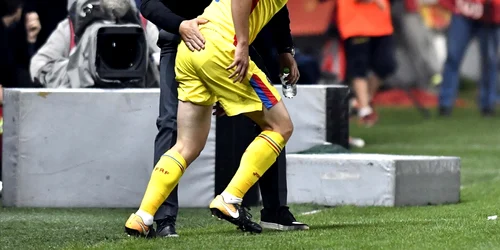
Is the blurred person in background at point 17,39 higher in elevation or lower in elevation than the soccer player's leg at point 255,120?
lower

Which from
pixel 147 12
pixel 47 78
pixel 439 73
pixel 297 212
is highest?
pixel 147 12

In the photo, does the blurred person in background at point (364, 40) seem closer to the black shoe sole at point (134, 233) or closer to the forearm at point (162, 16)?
the forearm at point (162, 16)

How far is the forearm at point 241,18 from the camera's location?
6332 millimetres

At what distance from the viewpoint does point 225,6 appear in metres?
6.51

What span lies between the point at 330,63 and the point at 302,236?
1055cm

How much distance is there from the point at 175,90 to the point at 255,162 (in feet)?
2.01

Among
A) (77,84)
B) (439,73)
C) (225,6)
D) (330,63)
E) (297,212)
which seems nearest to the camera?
(225,6)

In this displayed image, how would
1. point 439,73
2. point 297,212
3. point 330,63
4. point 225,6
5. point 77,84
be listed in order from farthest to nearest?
point 439,73 < point 330,63 < point 77,84 < point 297,212 < point 225,6

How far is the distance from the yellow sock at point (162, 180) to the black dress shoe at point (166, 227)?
0.67 feet

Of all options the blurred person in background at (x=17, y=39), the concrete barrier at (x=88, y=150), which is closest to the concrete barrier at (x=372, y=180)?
the concrete barrier at (x=88, y=150)

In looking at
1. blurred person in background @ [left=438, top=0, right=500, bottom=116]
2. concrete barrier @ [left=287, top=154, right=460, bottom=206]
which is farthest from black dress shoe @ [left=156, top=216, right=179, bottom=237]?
blurred person in background @ [left=438, top=0, right=500, bottom=116]

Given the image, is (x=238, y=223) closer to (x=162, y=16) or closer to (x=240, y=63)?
(x=240, y=63)

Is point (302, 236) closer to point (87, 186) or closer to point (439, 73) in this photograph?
point (87, 186)

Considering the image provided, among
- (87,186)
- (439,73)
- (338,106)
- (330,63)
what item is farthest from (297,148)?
(439,73)
